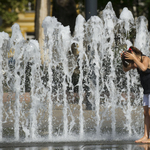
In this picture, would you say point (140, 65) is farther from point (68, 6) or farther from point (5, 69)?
point (68, 6)

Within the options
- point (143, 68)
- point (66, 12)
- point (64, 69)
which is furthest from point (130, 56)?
point (66, 12)

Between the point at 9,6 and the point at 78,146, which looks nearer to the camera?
the point at 78,146

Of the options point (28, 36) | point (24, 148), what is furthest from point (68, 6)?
point (28, 36)

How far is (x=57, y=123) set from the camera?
6914 mm

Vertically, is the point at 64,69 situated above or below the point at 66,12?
below

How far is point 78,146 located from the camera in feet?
15.9

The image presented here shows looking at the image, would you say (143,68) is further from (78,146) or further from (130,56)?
(78,146)

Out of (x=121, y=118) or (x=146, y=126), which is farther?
(x=121, y=118)

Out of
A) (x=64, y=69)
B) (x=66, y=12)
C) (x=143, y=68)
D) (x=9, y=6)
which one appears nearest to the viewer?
(x=143, y=68)

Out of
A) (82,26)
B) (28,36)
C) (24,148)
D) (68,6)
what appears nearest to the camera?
(24,148)

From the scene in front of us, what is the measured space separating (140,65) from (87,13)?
3969 mm

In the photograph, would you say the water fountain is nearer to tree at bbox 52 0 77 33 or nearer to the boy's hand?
the boy's hand

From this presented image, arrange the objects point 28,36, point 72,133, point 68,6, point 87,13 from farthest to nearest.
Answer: point 28,36 → point 68,6 → point 87,13 → point 72,133

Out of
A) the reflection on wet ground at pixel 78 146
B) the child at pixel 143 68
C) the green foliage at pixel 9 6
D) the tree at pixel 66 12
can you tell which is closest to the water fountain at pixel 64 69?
the reflection on wet ground at pixel 78 146
